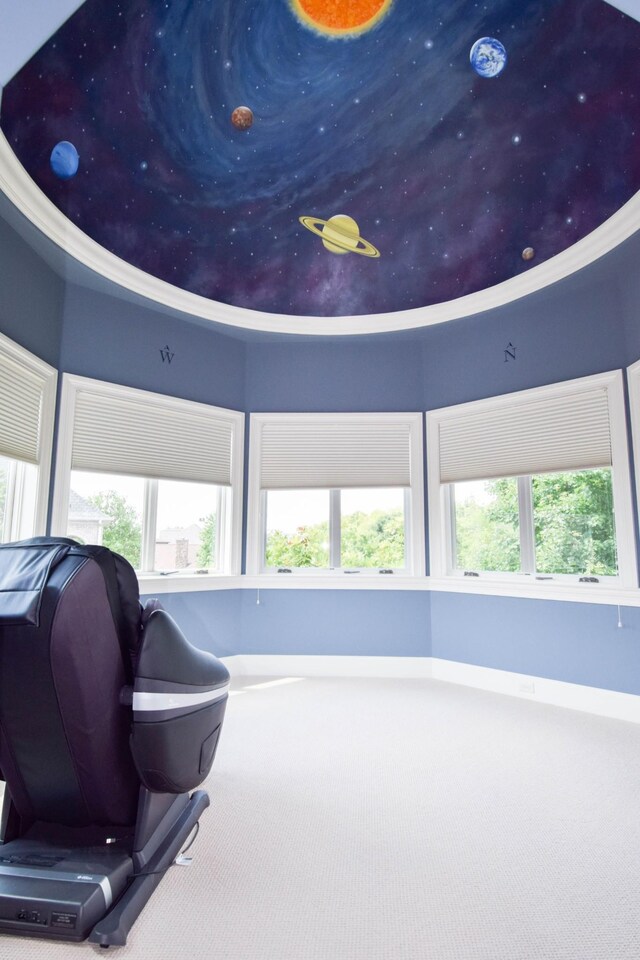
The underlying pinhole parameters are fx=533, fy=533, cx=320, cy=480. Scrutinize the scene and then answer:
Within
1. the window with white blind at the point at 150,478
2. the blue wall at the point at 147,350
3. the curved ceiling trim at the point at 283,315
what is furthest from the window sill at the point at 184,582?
the curved ceiling trim at the point at 283,315

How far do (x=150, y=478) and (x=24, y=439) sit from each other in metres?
1.07

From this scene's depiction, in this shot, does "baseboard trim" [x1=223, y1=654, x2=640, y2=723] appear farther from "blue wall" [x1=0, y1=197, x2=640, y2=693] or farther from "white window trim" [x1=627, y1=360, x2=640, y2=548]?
"white window trim" [x1=627, y1=360, x2=640, y2=548]

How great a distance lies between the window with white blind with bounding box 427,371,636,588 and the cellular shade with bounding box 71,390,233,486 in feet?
6.41

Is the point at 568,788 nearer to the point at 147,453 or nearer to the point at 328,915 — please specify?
the point at 328,915

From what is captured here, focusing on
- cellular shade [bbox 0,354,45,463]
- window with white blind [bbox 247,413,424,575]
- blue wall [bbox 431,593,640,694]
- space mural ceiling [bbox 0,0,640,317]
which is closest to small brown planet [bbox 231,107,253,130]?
space mural ceiling [bbox 0,0,640,317]

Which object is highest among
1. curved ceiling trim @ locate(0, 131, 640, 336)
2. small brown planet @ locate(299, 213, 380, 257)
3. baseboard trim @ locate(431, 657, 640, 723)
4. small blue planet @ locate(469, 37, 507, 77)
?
small blue planet @ locate(469, 37, 507, 77)

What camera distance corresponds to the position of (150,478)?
4.33 m

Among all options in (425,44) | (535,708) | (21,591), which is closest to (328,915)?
(21,591)

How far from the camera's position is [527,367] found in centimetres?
434

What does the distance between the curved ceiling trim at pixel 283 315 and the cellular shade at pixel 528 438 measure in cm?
90

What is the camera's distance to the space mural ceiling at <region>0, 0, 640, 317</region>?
3.06m

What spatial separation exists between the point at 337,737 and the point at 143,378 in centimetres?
305

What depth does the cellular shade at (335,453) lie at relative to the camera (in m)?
4.90

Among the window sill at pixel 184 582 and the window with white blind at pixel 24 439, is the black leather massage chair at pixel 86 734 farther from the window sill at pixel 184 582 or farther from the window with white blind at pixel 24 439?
the window sill at pixel 184 582
